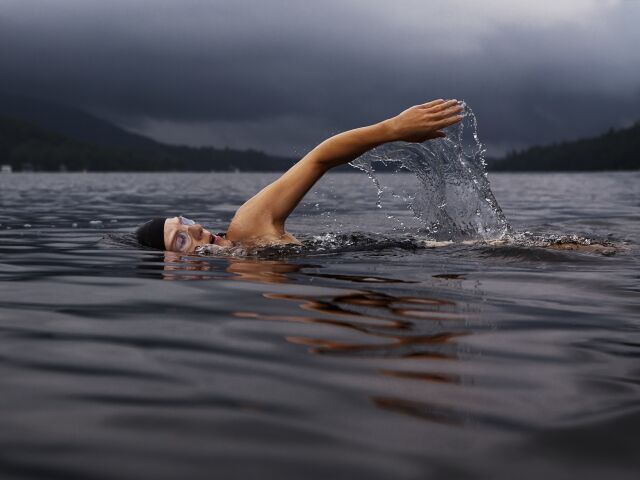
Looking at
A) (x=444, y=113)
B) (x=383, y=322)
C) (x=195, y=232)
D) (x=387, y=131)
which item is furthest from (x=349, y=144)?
(x=383, y=322)

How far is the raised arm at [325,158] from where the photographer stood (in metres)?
6.64

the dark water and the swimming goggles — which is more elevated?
the swimming goggles

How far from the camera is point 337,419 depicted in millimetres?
2592

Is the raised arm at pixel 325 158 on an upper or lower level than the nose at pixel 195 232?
upper

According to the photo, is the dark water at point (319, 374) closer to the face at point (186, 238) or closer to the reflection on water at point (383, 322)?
the reflection on water at point (383, 322)

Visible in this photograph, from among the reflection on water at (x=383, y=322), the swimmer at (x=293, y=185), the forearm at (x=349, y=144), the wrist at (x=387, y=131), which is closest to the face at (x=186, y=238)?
the swimmer at (x=293, y=185)

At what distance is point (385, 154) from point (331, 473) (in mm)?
6491

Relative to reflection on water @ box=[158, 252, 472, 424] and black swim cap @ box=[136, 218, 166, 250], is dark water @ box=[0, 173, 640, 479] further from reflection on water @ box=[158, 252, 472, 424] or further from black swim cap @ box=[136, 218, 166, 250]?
black swim cap @ box=[136, 218, 166, 250]

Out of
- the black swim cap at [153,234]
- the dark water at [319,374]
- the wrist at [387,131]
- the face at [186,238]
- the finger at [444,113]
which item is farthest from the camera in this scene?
the black swim cap at [153,234]

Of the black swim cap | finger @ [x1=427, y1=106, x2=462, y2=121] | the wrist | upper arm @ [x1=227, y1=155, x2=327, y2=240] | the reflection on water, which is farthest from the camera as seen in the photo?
the black swim cap

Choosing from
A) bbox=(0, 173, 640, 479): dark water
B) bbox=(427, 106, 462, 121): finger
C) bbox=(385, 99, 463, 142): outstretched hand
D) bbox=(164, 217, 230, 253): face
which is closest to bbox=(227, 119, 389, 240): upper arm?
bbox=(385, 99, 463, 142): outstretched hand

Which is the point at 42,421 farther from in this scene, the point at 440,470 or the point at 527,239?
the point at 527,239

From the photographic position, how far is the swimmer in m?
6.65

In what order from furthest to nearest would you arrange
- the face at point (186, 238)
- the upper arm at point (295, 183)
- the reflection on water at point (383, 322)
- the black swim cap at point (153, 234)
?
the black swim cap at point (153, 234)
the face at point (186, 238)
the upper arm at point (295, 183)
the reflection on water at point (383, 322)
